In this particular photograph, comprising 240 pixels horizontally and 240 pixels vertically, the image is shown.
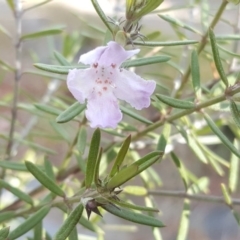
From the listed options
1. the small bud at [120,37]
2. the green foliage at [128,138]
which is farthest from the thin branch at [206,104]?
the small bud at [120,37]

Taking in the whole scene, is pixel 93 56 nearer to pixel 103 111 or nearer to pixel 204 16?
pixel 103 111

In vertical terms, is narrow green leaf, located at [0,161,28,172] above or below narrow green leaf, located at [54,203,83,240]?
above

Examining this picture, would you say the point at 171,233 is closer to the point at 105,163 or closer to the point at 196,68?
the point at 105,163

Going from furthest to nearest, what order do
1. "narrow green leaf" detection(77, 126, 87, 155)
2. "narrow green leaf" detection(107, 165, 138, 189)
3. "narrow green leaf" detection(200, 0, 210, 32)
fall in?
"narrow green leaf" detection(200, 0, 210, 32), "narrow green leaf" detection(77, 126, 87, 155), "narrow green leaf" detection(107, 165, 138, 189)

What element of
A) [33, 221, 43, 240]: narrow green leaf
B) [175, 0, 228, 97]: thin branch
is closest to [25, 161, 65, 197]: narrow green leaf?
[33, 221, 43, 240]: narrow green leaf

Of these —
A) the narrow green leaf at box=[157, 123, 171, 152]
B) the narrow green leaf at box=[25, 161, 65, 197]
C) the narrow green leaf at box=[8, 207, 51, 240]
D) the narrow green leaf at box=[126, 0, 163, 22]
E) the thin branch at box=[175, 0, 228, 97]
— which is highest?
the thin branch at box=[175, 0, 228, 97]

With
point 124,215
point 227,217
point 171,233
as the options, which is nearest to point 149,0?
point 124,215

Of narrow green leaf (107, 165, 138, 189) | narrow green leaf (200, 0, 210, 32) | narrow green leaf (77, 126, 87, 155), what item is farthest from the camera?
narrow green leaf (200, 0, 210, 32)

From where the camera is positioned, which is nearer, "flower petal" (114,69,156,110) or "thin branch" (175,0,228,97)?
"flower petal" (114,69,156,110)

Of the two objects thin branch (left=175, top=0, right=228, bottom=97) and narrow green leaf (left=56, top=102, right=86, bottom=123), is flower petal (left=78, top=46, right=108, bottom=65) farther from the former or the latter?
thin branch (left=175, top=0, right=228, bottom=97)
